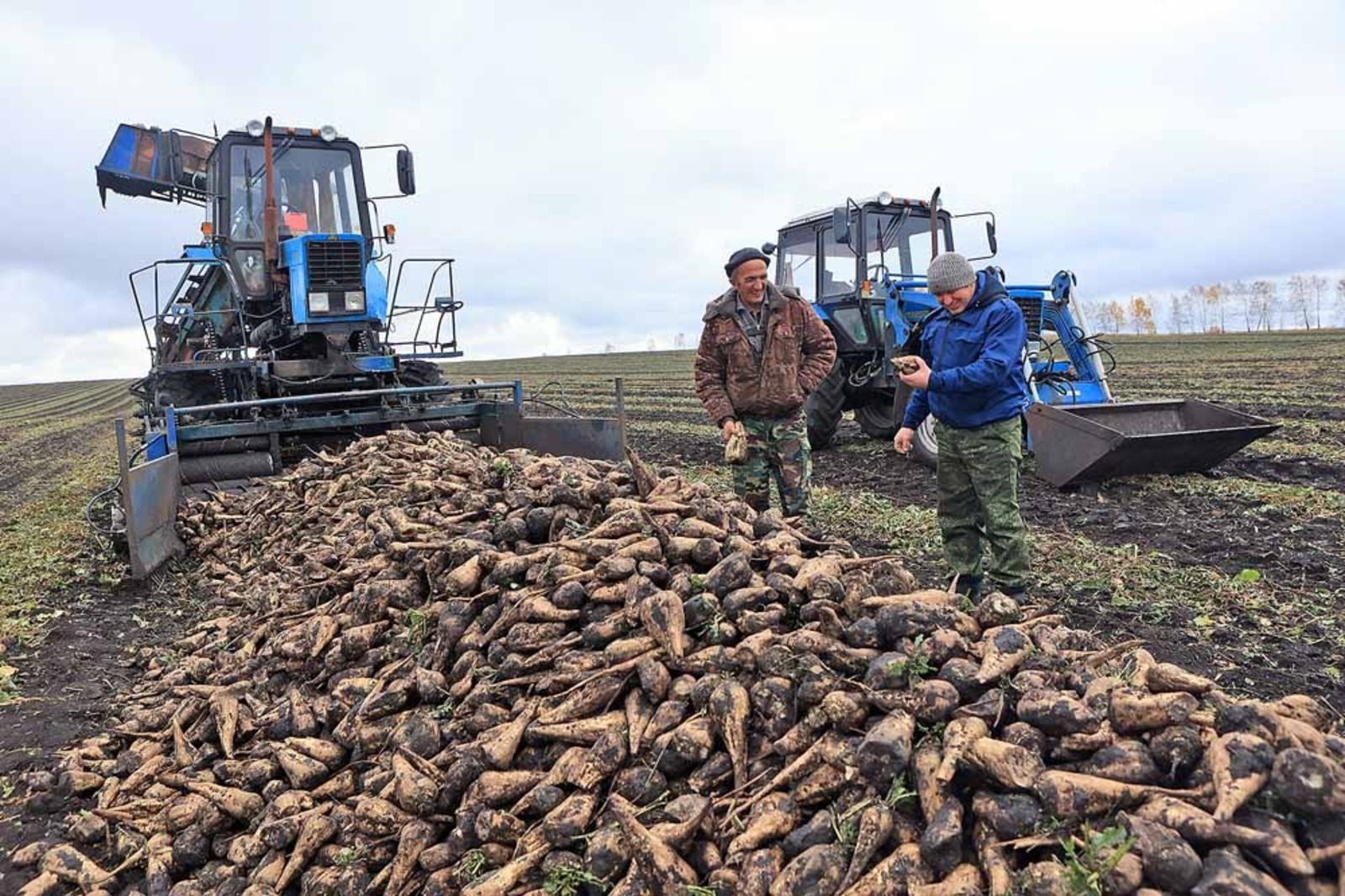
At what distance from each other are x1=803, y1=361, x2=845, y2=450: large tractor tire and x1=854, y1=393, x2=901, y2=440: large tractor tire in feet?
2.33

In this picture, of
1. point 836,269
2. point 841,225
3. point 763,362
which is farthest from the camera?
point 836,269

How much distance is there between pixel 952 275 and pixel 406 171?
6199 mm

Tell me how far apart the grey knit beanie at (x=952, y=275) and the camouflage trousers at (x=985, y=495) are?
0.70 m

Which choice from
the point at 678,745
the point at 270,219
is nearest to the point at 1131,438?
the point at 678,745

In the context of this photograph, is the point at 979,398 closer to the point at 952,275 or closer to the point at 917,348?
the point at 952,275

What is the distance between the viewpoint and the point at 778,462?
16.9 feet

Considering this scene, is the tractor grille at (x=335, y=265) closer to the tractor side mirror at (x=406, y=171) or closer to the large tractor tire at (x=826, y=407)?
the tractor side mirror at (x=406, y=171)

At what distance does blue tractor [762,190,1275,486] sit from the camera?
750cm

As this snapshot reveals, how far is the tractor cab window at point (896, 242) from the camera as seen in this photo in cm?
995

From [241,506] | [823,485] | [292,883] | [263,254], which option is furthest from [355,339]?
[292,883]

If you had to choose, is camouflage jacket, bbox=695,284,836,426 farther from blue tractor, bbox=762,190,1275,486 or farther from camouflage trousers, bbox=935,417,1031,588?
blue tractor, bbox=762,190,1275,486

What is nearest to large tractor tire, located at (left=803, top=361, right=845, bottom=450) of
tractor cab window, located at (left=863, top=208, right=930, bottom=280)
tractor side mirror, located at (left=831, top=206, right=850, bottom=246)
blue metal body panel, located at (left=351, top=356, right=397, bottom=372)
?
tractor cab window, located at (left=863, top=208, right=930, bottom=280)

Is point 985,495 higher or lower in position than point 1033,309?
lower

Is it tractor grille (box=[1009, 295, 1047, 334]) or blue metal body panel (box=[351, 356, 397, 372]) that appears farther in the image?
tractor grille (box=[1009, 295, 1047, 334])
